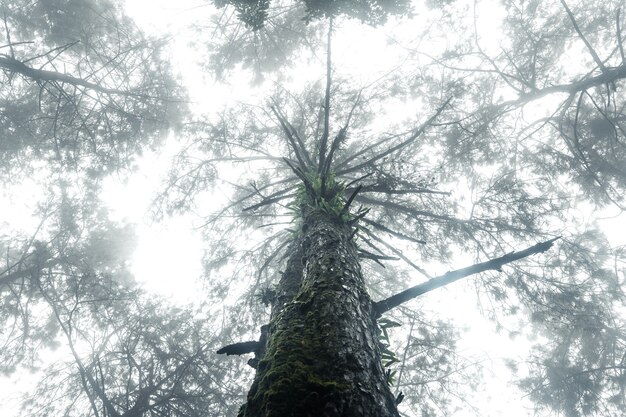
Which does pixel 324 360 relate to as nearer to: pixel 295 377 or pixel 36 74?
pixel 295 377

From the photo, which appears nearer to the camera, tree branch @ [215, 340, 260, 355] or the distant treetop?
tree branch @ [215, 340, 260, 355]

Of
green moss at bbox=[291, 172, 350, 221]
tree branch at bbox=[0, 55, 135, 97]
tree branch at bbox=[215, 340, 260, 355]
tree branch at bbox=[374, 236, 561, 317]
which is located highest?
tree branch at bbox=[0, 55, 135, 97]

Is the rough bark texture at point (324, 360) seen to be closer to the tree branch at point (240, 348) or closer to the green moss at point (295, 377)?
the green moss at point (295, 377)

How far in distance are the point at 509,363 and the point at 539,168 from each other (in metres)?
9.91

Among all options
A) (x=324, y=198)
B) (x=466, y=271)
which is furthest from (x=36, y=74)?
(x=466, y=271)

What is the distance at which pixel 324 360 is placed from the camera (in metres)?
1.38

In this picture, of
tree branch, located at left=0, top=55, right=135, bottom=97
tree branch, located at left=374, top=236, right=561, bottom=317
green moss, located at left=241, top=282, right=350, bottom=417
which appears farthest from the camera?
tree branch, located at left=0, top=55, right=135, bottom=97

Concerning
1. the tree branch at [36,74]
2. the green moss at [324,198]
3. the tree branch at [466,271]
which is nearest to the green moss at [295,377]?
the tree branch at [466,271]

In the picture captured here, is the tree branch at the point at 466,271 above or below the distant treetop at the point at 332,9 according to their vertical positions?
below

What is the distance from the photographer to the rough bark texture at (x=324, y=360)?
115cm

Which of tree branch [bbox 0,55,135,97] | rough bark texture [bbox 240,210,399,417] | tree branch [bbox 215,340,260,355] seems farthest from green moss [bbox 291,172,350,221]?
tree branch [bbox 0,55,135,97]

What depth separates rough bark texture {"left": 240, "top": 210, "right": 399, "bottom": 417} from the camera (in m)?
1.15

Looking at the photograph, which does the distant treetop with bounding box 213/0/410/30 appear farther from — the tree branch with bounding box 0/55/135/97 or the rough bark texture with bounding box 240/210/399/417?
the rough bark texture with bounding box 240/210/399/417

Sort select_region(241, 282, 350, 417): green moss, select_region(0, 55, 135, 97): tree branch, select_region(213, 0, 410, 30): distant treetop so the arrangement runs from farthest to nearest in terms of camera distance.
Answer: select_region(0, 55, 135, 97): tree branch, select_region(213, 0, 410, 30): distant treetop, select_region(241, 282, 350, 417): green moss
